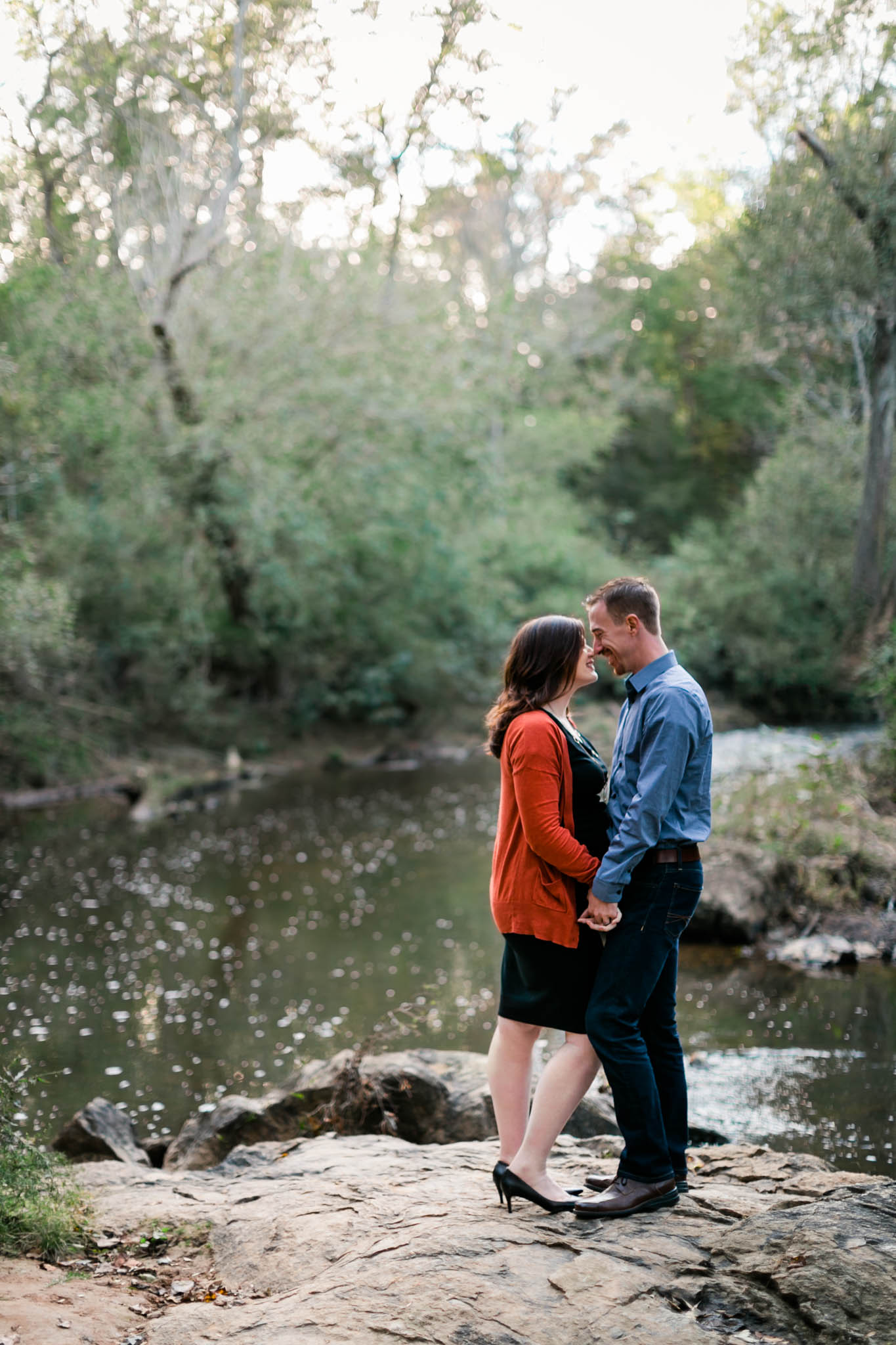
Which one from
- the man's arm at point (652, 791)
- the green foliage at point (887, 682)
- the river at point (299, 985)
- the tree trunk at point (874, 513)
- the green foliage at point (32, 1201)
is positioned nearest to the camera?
the man's arm at point (652, 791)

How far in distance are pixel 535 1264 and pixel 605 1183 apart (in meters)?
0.67

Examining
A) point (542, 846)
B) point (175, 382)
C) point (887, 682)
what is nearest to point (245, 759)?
point (175, 382)

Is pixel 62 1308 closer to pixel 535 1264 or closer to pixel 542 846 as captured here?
pixel 535 1264

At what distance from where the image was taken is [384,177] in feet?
58.9

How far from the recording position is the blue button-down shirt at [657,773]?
3.42 metres

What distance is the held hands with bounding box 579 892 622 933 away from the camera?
11.4ft

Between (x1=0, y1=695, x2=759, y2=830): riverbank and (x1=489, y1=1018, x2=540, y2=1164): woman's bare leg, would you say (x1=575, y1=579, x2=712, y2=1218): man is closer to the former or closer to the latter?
(x1=489, y1=1018, x2=540, y2=1164): woman's bare leg

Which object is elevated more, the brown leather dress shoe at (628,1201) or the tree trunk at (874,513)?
the tree trunk at (874,513)

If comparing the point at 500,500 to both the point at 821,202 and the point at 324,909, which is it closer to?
the point at 821,202

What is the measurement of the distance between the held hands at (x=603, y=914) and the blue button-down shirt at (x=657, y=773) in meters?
0.03

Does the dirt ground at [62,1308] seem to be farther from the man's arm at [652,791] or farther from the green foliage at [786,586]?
the green foliage at [786,586]

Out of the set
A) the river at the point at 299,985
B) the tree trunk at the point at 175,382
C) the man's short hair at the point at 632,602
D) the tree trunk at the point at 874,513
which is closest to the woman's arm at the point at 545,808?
the man's short hair at the point at 632,602

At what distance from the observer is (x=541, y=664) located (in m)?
3.71

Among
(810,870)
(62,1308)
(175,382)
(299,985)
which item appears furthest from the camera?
(175,382)
